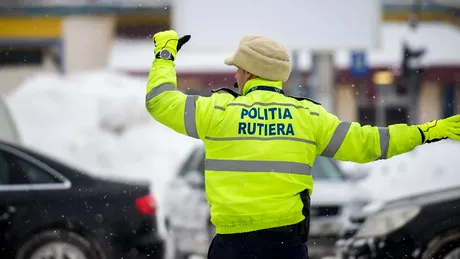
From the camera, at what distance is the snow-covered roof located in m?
33.8

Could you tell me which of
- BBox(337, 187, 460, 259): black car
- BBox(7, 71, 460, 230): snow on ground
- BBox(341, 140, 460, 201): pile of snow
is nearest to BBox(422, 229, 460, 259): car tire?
BBox(337, 187, 460, 259): black car

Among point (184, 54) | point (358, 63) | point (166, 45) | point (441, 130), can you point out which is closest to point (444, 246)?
point (441, 130)

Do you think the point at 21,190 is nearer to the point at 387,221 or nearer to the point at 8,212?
the point at 8,212

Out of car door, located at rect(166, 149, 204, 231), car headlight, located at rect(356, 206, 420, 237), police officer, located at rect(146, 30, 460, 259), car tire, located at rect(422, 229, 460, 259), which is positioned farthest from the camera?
car door, located at rect(166, 149, 204, 231)

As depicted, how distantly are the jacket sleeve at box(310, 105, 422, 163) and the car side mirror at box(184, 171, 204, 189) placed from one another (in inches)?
263

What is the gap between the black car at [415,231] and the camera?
7.14 m

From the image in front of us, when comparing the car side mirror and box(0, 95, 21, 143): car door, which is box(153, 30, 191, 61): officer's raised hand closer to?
the car side mirror

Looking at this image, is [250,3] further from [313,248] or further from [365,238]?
[365,238]

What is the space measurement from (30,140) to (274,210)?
17082mm

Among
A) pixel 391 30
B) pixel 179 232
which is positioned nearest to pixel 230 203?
pixel 179 232

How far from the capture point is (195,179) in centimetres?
1109

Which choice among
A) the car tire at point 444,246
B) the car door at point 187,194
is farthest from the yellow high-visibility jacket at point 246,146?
the car door at point 187,194

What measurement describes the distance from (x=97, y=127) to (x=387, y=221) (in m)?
14.8

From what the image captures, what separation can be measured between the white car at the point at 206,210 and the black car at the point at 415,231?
7.28 feet
